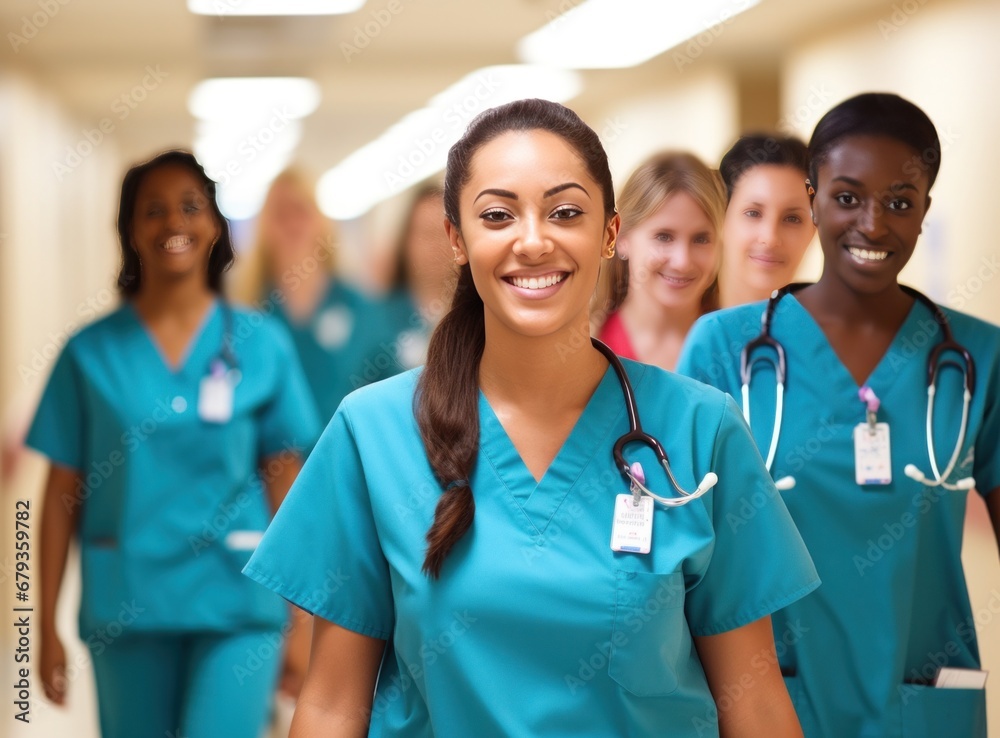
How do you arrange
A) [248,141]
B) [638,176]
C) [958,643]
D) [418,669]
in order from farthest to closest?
[248,141] → [638,176] → [958,643] → [418,669]

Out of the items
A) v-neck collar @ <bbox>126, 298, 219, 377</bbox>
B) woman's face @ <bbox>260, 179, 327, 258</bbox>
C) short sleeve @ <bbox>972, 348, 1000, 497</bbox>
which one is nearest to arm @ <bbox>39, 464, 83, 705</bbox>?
v-neck collar @ <bbox>126, 298, 219, 377</bbox>

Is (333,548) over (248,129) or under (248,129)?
under

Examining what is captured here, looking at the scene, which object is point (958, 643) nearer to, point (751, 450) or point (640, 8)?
point (751, 450)

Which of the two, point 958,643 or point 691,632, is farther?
point 958,643

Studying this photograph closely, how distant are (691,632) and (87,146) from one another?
1.85m

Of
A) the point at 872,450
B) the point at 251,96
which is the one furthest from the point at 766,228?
the point at 251,96

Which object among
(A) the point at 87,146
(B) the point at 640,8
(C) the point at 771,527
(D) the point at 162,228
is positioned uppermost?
(B) the point at 640,8

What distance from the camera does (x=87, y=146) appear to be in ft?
8.02

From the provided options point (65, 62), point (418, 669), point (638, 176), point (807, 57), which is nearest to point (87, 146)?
point (65, 62)

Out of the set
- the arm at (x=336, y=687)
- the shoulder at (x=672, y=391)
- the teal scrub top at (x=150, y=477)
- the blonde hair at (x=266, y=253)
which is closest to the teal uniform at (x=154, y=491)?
the teal scrub top at (x=150, y=477)

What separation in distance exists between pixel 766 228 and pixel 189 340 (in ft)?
3.71

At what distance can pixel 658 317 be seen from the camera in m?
1.87

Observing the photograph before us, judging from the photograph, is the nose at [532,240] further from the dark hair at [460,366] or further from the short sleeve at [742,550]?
the short sleeve at [742,550]

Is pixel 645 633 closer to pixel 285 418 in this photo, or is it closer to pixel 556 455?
pixel 556 455
